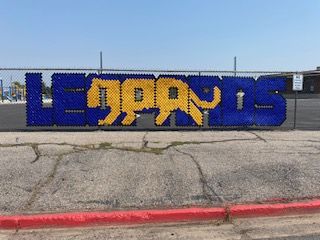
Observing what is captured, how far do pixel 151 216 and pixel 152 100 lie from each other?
6.44 metres

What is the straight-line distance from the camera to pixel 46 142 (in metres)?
9.86

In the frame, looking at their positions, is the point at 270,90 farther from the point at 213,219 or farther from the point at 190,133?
the point at 213,219

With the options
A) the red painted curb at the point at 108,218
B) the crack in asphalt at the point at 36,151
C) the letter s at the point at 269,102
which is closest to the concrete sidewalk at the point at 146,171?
the crack in asphalt at the point at 36,151

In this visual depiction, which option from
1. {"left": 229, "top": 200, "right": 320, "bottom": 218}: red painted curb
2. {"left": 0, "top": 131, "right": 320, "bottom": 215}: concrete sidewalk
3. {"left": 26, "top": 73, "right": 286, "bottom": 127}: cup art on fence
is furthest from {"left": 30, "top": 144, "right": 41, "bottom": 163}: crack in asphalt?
{"left": 229, "top": 200, "right": 320, "bottom": 218}: red painted curb

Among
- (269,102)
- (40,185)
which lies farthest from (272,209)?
(269,102)

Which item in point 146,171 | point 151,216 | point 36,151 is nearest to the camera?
point 151,216

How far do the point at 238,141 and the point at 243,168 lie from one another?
2.28 metres

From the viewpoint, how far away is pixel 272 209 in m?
6.63

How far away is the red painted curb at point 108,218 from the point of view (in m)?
6.05

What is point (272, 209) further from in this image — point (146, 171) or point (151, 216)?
point (146, 171)

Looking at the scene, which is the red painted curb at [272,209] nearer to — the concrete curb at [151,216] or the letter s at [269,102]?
the concrete curb at [151,216]

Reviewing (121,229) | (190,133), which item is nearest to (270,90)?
(190,133)

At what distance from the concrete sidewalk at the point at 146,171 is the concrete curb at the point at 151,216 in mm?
320

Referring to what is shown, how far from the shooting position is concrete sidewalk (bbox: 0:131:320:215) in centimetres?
691
